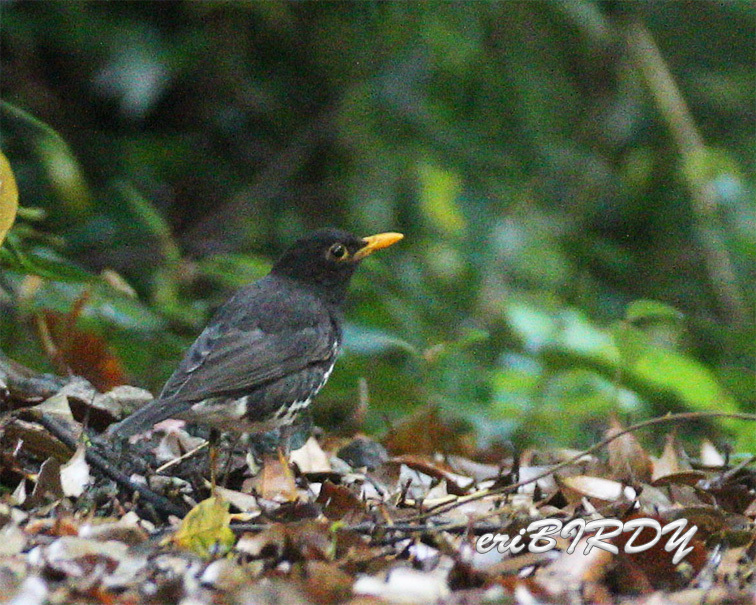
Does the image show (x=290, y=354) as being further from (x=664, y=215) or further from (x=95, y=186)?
(x=664, y=215)

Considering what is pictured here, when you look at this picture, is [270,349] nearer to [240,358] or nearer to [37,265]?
[240,358]

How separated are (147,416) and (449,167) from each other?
482cm

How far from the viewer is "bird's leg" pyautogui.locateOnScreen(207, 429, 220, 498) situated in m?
4.21

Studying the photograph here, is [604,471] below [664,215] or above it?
above

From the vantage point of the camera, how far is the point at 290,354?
5.52 meters

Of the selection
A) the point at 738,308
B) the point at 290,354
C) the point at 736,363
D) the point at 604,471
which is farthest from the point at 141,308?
the point at 738,308

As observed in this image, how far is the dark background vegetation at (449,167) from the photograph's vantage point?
7.58m

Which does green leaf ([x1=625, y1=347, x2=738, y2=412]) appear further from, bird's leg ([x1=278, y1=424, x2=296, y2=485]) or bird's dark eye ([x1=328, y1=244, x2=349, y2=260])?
bird's leg ([x1=278, y1=424, x2=296, y2=485])

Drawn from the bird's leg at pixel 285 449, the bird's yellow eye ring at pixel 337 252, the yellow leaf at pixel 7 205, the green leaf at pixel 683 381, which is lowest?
the green leaf at pixel 683 381

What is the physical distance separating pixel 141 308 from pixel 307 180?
3.62 meters

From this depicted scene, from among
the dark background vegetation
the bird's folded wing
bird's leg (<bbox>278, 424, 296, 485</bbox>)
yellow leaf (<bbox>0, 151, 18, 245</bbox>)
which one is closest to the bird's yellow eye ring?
the bird's folded wing

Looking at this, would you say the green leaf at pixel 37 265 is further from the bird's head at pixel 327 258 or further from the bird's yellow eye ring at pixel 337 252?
the bird's yellow eye ring at pixel 337 252

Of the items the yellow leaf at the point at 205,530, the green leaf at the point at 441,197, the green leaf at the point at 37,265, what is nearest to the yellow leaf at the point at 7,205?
the green leaf at the point at 37,265

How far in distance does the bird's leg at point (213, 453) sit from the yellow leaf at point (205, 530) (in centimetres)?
48
